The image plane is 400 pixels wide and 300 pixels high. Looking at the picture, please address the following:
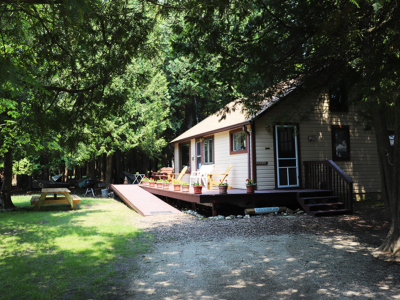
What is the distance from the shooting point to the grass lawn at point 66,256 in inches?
150

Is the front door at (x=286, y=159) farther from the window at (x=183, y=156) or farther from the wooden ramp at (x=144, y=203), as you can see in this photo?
the window at (x=183, y=156)

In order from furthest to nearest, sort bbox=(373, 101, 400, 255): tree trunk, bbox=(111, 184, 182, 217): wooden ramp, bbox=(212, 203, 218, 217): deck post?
bbox=(111, 184, 182, 217): wooden ramp
bbox=(212, 203, 218, 217): deck post
bbox=(373, 101, 400, 255): tree trunk

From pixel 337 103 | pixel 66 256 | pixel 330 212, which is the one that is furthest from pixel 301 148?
pixel 66 256

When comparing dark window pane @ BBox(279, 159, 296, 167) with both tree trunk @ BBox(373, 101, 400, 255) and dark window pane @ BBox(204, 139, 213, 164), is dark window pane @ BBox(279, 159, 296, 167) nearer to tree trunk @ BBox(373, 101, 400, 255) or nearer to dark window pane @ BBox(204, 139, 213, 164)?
dark window pane @ BBox(204, 139, 213, 164)

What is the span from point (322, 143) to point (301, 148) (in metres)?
1.02

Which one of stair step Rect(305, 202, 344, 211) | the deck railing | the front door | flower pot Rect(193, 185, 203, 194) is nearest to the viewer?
stair step Rect(305, 202, 344, 211)

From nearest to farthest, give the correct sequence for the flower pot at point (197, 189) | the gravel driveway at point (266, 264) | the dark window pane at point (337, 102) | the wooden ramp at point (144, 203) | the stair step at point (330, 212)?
the gravel driveway at point (266, 264), the stair step at point (330, 212), the flower pot at point (197, 189), the wooden ramp at point (144, 203), the dark window pane at point (337, 102)

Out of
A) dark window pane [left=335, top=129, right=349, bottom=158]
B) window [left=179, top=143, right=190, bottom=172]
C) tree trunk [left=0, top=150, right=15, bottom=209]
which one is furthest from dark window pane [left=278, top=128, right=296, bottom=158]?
tree trunk [left=0, top=150, right=15, bottom=209]

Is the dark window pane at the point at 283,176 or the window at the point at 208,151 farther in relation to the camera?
the window at the point at 208,151

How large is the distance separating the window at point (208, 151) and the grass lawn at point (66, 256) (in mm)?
6620

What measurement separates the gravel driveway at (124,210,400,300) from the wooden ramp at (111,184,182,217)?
97.0 inches

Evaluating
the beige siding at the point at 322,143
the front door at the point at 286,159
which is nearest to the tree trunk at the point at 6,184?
the beige siding at the point at 322,143

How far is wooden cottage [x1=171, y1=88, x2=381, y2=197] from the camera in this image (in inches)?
438

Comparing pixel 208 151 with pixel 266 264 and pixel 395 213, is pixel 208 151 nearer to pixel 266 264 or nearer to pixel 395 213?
pixel 395 213
